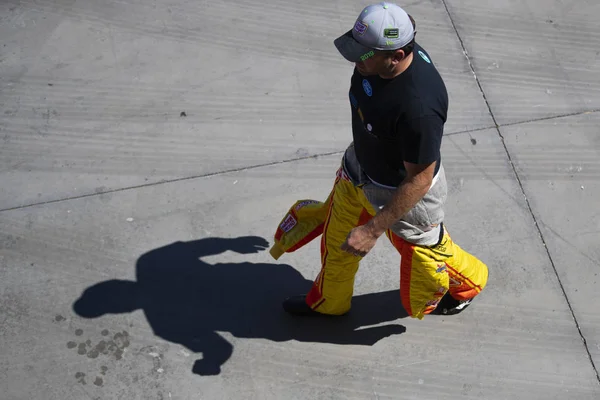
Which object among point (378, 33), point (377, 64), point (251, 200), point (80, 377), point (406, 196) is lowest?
point (80, 377)

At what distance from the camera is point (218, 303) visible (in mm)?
3723

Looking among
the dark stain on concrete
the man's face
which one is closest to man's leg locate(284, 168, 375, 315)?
the man's face

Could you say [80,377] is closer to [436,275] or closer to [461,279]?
[436,275]

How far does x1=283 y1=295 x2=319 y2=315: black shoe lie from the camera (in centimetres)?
361

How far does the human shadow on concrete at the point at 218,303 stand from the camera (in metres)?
3.60

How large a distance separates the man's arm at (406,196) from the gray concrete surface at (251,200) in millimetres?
979

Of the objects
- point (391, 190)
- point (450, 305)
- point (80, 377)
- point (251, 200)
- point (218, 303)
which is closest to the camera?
point (391, 190)

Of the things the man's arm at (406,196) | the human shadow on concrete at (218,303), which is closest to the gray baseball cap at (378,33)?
the man's arm at (406,196)

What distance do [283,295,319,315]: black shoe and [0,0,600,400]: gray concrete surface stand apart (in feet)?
0.22

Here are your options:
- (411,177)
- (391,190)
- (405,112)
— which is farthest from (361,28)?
(391,190)

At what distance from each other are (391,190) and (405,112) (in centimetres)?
46

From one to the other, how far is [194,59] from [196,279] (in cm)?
165

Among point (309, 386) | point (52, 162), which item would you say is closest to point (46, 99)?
point (52, 162)

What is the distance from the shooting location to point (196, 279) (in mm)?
3801
